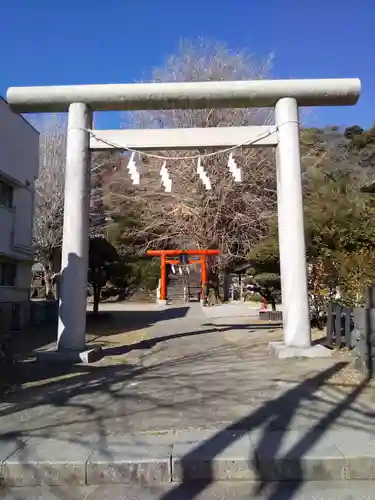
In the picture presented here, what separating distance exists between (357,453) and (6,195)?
13.7 meters

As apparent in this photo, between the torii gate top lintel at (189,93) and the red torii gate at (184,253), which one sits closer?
the torii gate top lintel at (189,93)

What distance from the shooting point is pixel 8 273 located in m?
15.0

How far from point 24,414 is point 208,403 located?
225 centimetres

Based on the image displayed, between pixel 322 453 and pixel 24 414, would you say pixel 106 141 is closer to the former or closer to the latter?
pixel 24 414

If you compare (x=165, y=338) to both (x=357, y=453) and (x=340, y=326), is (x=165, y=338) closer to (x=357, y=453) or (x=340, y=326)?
(x=340, y=326)

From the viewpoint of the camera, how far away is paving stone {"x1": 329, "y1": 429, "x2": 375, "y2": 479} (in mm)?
3713

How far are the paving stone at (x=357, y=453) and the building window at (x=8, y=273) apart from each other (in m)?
12.8

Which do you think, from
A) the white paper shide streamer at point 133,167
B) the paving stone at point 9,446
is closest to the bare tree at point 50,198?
the white paper shide streamer at point 133,167

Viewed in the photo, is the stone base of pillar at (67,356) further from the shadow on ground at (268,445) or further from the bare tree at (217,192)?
the bare tree at (217,192)

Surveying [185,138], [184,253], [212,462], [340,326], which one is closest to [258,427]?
[212,462]

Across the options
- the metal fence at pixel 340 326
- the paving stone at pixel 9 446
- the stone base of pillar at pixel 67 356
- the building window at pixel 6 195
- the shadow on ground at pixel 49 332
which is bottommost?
the paving stone at pixel 9 446

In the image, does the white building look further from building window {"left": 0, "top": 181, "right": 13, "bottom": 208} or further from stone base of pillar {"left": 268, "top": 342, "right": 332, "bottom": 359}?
stone base of pillar {"left": 268, "top": 342, "right": 332, "bottom": 359}

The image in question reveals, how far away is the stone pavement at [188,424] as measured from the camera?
3.72 metres

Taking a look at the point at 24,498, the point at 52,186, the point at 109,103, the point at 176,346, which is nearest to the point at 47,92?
the point at 109,103
